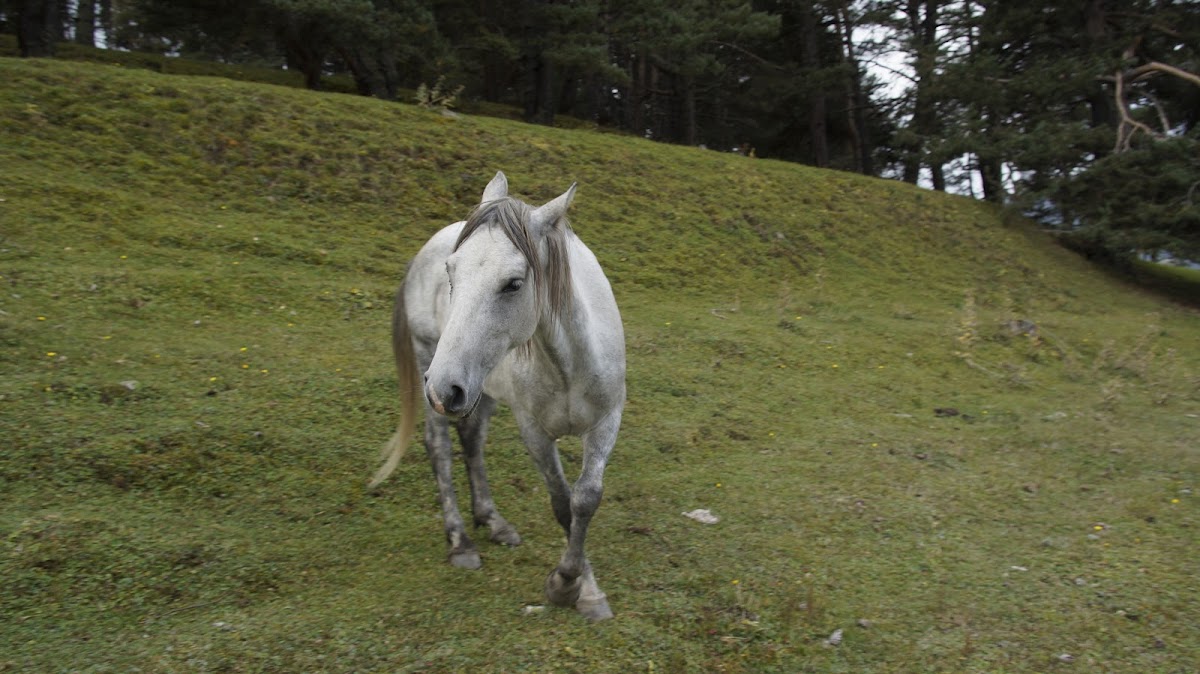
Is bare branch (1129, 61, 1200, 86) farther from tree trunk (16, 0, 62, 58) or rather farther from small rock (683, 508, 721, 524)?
tree trunk (16, 0, 62, 58)

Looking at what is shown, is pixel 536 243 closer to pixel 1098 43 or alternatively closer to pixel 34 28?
pixel 34 28

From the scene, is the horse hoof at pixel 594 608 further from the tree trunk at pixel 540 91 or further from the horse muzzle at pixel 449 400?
the tree trunk at pixel 540 91

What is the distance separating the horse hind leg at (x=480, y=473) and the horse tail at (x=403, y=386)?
332 mm

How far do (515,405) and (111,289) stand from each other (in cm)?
553

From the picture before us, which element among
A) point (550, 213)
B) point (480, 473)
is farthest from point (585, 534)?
point (550, 213)

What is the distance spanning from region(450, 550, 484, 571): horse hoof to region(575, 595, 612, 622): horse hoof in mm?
755

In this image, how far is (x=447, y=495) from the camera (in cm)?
445

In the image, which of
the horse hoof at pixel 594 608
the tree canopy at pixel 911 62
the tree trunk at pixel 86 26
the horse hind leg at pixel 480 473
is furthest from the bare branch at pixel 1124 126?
the tree trunk at pixel 86 26

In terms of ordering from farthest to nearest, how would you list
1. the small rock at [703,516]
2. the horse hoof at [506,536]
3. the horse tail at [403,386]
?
1. the small rock at [703,516]
2. the horse tail at [403,386]
3. the horse hoof at [506,536]

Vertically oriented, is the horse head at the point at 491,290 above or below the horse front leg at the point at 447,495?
above

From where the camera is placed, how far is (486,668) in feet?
10.8

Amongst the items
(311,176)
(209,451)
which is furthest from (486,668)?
(311,176)

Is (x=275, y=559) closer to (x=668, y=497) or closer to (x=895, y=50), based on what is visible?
(x=668, y=497)

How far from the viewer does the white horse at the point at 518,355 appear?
2.77 m
